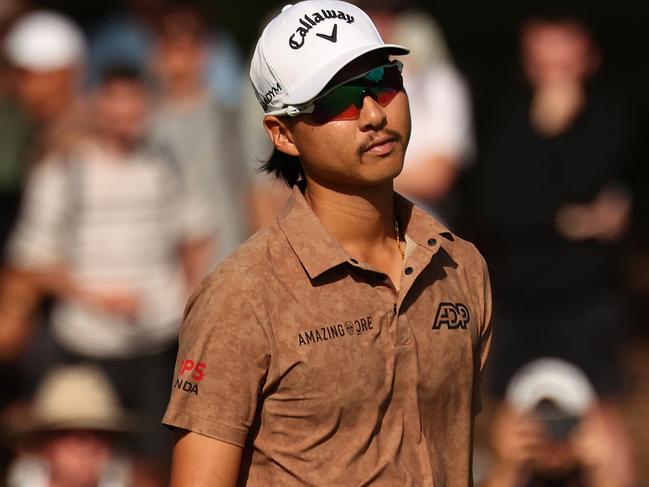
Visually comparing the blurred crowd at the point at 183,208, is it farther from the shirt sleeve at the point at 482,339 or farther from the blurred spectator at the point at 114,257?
the shirt sleeve at the point at 482,339

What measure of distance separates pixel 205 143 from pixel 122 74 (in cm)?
60

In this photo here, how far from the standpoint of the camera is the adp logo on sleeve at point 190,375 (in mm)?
3592

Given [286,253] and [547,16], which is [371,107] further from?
[547,16]

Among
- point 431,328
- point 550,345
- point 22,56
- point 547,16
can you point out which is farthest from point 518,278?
point 431,328

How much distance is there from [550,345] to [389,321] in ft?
15.2

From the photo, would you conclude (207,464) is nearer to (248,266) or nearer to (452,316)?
(248,266)

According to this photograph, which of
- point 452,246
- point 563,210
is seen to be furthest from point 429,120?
point 452,246

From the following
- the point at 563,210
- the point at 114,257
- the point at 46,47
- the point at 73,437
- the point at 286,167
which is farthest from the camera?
the point at 46,47

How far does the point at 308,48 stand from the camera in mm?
3674

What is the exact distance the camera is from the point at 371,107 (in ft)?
12.0

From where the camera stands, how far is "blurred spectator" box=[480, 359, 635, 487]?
659 cm

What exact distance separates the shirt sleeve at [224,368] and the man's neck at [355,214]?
0.30 meters

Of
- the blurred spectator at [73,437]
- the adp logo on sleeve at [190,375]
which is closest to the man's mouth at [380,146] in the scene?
the adp logo on sleeve at [190,375]

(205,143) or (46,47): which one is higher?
(46,47)
